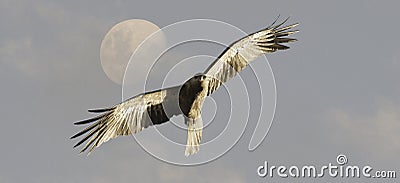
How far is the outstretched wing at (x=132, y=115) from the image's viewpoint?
2914 cm

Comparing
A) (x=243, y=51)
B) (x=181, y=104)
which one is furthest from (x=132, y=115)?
(x=243, y=51)

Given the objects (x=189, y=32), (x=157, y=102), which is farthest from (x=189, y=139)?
(x=189, y=32)

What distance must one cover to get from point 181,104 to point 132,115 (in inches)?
106

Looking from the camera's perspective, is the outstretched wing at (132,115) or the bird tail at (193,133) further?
the outstretched wing at (132,115)

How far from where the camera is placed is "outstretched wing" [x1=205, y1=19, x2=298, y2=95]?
28619 mm

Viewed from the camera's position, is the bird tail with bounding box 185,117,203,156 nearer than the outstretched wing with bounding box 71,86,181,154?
Yes

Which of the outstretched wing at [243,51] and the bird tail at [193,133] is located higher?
the outstretched wing at [243,51]

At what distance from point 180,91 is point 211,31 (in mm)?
3121

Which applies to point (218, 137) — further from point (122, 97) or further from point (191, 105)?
point (122, 97)

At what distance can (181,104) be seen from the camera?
92.0ft

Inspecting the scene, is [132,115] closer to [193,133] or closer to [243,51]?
[193,133]

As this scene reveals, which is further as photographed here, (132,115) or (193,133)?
(132,115)

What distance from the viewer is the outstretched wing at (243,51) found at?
28619mm

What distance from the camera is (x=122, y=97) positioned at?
30.1m
